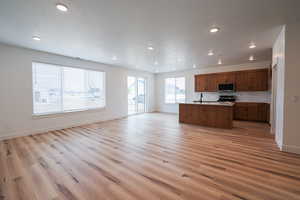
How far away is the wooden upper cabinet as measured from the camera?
6.32 meters

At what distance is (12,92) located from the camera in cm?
423

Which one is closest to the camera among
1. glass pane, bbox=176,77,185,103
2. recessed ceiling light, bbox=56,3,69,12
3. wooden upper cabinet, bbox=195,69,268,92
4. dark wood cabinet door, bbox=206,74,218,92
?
recessed ceiling light, bbox=56,3,69,12

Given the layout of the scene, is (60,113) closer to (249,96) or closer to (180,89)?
(180,89)

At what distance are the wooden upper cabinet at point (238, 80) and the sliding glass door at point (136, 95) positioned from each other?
3.32 meters

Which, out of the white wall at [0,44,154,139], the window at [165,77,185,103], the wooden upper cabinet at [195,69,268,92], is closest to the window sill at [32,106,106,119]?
the white wall at [0,44,154,139]

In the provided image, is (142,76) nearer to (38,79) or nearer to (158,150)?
(38,79)

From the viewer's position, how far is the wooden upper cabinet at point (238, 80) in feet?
20.7

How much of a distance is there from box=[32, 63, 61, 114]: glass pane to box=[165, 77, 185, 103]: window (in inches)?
247

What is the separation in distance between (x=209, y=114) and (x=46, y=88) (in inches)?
234

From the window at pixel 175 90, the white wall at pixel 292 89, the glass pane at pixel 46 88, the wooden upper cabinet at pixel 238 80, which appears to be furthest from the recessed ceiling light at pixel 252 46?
the glass pane at pixel 46 88

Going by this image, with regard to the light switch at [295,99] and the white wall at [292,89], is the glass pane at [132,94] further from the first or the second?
the light switch at [295,99]

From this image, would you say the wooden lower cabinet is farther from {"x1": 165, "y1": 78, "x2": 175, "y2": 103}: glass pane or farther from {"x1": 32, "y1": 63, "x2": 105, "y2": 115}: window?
{"x1": 32, "y1": 63, "x2": 105, "y2": 115}: window

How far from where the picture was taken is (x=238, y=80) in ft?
22.5

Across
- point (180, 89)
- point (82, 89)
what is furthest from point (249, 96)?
point (82, 89)
